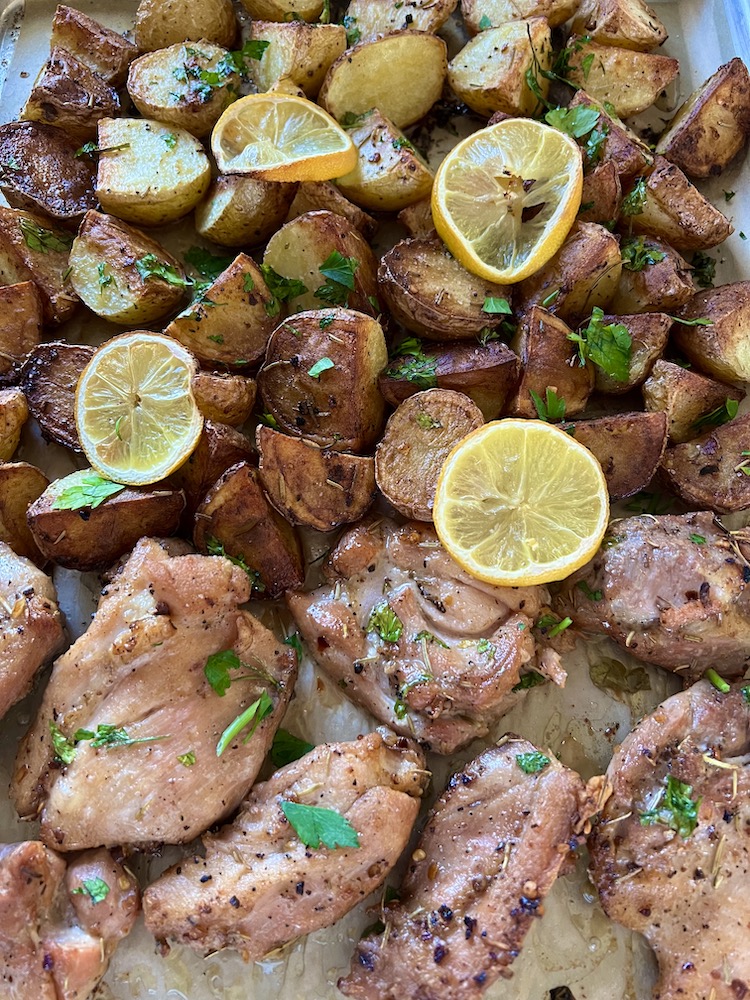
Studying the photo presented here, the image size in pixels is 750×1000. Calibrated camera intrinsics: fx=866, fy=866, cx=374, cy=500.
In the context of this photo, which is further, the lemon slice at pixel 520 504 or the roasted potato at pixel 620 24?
the roasted potato at pixel 620 24

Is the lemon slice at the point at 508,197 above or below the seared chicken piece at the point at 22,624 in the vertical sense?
above

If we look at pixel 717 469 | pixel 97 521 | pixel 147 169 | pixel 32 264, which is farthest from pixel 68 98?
pixel 717 469

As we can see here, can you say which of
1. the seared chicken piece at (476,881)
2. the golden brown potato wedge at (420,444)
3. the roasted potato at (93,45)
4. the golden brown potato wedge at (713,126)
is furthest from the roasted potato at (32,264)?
the golden brown potato wedge at (713,126)

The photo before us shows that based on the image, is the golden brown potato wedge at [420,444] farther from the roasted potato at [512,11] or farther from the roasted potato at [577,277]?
the roasted potato at [512,11]

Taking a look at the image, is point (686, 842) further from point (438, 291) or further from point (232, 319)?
point (232, 319)

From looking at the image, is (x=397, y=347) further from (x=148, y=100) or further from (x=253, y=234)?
(x=148, y=100)

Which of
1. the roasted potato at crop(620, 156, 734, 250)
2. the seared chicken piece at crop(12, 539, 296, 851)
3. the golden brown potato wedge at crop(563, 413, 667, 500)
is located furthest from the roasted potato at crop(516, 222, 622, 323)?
the seared chicken piece at crop(12, 539, 296, 851)
